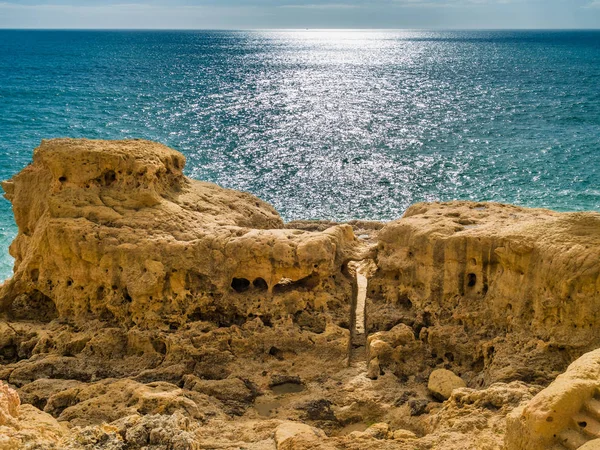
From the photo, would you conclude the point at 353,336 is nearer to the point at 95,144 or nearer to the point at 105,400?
the point at 105,400

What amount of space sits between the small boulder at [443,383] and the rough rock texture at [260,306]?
0.49 feet

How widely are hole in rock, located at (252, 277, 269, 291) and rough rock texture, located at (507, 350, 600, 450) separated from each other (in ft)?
20.7

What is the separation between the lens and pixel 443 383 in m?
11.4

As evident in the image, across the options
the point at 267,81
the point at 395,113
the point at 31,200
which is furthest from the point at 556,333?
the point at 267,81

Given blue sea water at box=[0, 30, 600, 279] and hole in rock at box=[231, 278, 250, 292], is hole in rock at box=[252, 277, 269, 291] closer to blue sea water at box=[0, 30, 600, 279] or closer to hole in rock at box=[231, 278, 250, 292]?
hole in rock at box=[231, 278, 250, 292]

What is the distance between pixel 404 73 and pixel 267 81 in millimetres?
21666

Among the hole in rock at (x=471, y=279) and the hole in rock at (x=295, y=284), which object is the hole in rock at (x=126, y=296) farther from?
the hole in rock at (x=471, y=279)

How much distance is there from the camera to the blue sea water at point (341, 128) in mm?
32938

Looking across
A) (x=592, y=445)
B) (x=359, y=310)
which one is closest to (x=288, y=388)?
(x=359, y=310)

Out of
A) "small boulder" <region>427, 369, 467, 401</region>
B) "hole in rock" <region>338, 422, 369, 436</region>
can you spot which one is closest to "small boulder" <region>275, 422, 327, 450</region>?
"hole in rock" <region>338, 422, 369, 436</region>

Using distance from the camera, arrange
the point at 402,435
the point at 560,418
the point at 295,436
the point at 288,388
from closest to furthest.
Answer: the point at 560,418
the point at 295,436
the point at 402,435
the point at 288,388

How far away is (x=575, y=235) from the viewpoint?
11.1 meters

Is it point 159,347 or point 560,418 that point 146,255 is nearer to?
point 159,347

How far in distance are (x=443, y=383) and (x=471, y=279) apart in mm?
2106
